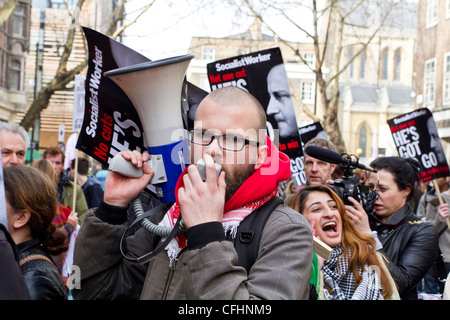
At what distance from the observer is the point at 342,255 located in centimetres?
340

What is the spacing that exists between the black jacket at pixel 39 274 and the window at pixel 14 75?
29012mm

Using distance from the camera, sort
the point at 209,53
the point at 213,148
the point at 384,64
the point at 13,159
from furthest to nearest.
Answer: the point at 384,64
the point at 209,53
the point at 13,159
the point at 213,148

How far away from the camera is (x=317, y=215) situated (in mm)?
3564

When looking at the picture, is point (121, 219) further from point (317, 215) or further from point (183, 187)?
point (317, 215)

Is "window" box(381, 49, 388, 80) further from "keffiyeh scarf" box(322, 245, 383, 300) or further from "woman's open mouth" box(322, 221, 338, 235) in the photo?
"keffiyeh scarf" box(322, 245, 383, 300)

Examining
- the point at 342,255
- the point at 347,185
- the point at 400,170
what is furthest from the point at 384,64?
the point at 342,255

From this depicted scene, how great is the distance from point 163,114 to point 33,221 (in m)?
0.87

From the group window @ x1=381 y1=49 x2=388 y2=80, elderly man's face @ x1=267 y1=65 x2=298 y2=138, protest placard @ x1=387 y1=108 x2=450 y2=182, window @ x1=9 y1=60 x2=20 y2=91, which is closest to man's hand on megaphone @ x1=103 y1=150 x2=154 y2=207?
elderly man's face @ x1=267 y1=65 x2=298 y2=138

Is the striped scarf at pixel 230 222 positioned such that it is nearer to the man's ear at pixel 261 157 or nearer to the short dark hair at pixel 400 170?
the man's ear at pixel 261 157

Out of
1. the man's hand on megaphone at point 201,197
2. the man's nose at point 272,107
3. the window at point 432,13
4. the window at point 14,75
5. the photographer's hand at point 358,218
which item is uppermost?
the window at point 432,13

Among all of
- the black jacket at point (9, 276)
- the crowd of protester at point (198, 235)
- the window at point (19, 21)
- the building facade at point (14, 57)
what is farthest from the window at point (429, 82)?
the black jacket at point (9, 276)

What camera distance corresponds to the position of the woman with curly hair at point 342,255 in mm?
3266

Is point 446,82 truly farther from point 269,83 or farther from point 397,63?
point 397,63
